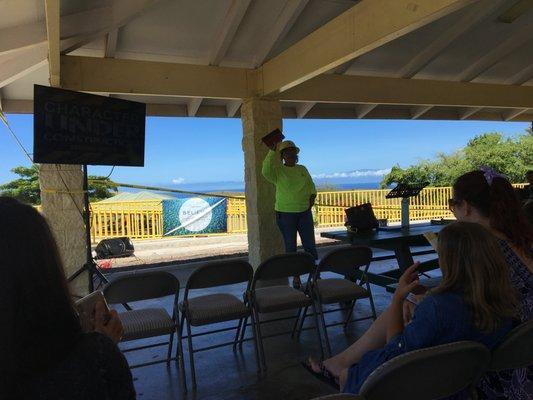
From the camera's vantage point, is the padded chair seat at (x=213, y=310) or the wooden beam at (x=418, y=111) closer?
the padded chair seat at (x=213, y=310)

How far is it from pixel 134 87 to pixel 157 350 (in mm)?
2508

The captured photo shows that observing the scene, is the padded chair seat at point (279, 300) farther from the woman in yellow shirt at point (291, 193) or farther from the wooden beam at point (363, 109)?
the wooden beam at point (363, 109)

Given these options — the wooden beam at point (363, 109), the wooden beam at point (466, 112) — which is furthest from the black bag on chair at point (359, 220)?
the wooden beam at point (466, 112)

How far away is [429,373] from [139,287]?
6.16 ft

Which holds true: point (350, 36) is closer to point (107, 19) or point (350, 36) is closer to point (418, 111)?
point (107, 19)

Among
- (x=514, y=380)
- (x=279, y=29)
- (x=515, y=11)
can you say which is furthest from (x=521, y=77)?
(x=514, y=380)

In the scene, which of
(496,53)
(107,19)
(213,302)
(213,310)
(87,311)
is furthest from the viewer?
(496,53)

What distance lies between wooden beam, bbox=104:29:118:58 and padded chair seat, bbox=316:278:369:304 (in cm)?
280

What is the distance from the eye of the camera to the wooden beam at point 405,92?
535cm

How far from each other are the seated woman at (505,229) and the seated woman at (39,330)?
1500 millimetres

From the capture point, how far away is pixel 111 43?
14.4 ft

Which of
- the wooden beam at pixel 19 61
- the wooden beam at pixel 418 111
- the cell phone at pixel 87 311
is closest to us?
the cell phone at pixel 87 311

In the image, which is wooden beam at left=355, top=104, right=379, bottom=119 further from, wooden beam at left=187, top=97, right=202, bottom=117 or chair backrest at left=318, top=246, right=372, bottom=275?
chair backrest at left=318, top=246, right=372, bottom=275

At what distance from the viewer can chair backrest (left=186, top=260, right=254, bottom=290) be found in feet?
9.71
